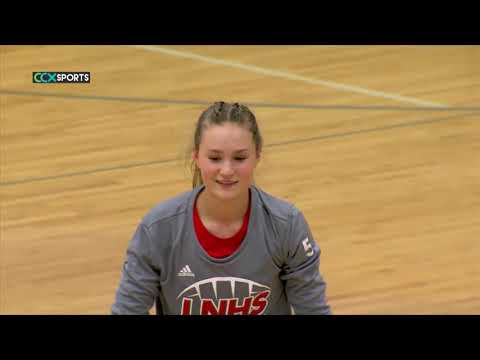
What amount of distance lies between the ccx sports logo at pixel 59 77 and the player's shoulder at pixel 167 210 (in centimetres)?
394

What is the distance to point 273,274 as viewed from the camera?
9.29 feet

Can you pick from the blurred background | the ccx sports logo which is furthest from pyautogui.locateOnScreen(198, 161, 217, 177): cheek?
the ccx sports logo

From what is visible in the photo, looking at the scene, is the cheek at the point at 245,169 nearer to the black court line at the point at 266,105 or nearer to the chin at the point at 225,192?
the chin at the point at 225,192

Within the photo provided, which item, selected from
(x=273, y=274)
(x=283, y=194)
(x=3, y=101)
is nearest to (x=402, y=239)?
(x=283, y=194)

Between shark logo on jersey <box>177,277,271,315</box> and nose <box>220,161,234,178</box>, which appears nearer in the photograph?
nose <box>220,161,234,178</box>

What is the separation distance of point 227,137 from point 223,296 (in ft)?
1.39

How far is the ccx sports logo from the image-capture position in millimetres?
6688

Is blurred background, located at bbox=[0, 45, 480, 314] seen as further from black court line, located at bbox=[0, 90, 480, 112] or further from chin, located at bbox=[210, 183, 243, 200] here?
chin, located at bbox=[210, 183, 243, 200]

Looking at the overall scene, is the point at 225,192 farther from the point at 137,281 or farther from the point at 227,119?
the point at 137,281

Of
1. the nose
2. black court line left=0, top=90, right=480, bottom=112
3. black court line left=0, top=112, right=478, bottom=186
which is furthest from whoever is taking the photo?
black court line left=0, top=90, right=480, bottom=112

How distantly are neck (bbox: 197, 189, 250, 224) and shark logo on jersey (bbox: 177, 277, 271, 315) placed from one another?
0.16 metres

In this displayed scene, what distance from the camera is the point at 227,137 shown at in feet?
8.89

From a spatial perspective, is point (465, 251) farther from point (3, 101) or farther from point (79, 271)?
point (3, 101)

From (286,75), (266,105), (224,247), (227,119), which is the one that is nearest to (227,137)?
(227,119)
